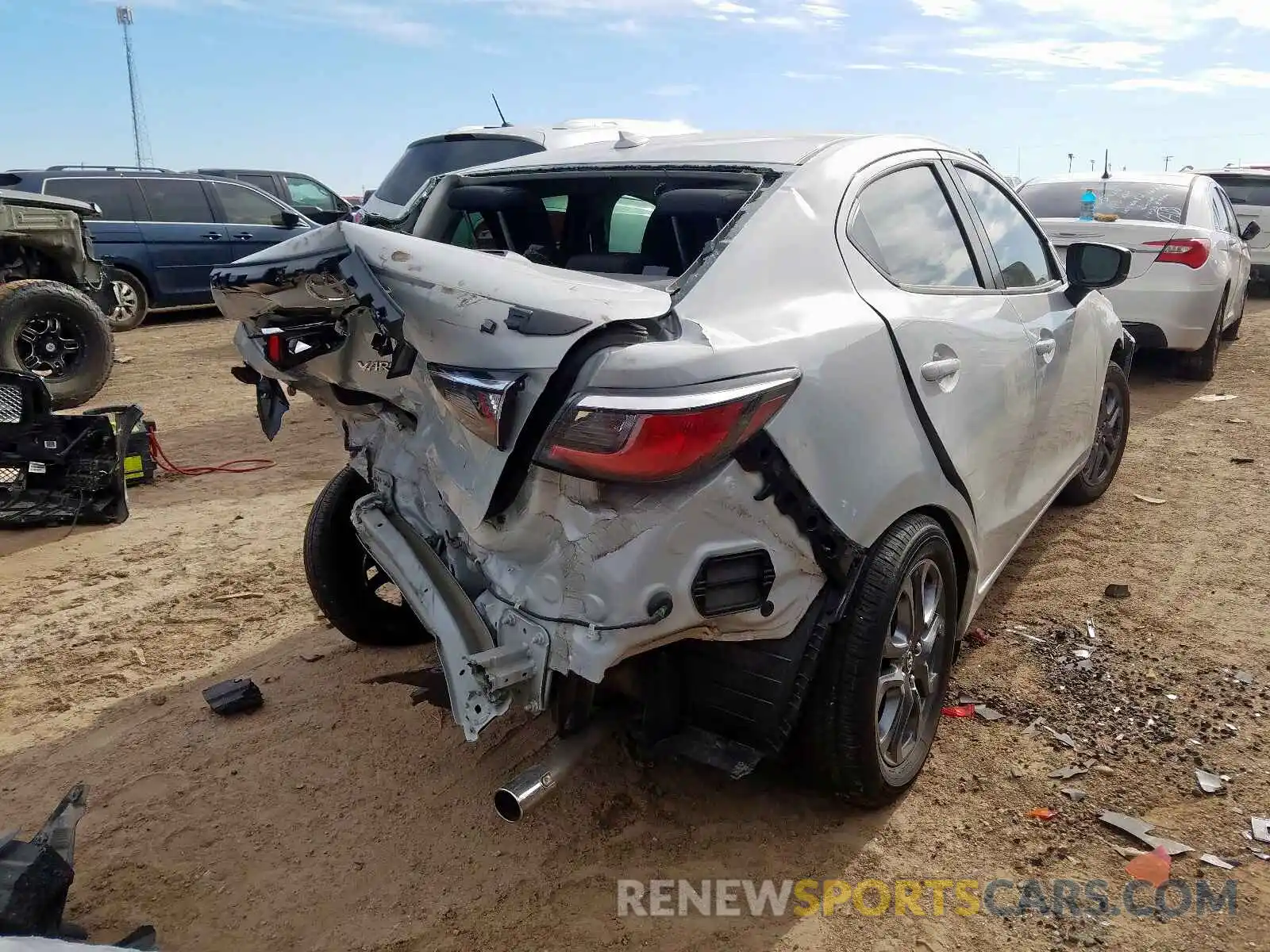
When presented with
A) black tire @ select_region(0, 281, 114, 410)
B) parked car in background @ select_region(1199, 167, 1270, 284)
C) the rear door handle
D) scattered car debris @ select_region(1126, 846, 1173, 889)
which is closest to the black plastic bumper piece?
black tire @ select_region(0, 281, 114, 410)

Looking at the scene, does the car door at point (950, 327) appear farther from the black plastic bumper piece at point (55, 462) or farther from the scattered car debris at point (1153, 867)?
the black plastic bumper piece at point (55, 462)

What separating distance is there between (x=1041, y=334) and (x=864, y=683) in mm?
1703

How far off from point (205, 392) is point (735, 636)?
25.2ft

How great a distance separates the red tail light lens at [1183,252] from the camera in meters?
7.00

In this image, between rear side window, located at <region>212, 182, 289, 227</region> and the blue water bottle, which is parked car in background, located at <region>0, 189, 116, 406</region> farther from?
the blue water bottle

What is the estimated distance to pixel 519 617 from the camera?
6.95 ft

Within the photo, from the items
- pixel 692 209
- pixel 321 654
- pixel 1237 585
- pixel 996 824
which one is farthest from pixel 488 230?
pixel 1237 585

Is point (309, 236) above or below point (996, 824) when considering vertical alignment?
above

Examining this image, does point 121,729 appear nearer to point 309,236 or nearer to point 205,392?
point 309,236

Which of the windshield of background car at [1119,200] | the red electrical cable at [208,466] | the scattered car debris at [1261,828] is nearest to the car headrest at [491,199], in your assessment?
the scattered car debris at [1261,828]

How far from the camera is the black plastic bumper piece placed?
5.14m

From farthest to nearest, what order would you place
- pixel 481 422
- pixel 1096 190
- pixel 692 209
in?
pixel 1096 190 < pixel 692 209 < pixel 481 422

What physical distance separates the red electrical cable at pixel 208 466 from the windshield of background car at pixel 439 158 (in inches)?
88.3

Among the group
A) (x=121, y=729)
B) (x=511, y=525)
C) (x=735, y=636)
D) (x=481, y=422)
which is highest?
(x=481, y=422)
